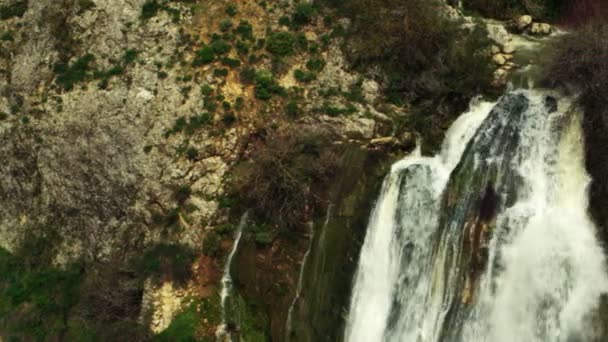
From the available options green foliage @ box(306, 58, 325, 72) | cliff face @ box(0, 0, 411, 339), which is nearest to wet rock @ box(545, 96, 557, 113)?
cliff face @ box(0, 0, 411, 339)

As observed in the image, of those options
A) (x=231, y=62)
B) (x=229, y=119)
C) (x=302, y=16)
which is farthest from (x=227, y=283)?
(x=302, y=16)

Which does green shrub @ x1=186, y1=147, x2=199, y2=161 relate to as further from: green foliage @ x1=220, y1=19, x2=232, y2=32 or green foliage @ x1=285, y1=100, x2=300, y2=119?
green foliage @ x1=220, y1=19, x2=232, y2=32

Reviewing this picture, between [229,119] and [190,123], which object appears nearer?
[229,119]

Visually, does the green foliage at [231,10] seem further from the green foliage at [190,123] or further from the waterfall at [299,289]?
the waterfall at [299,289]

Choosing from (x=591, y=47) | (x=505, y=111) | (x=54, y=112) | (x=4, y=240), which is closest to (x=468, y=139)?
(x=505, y=111)

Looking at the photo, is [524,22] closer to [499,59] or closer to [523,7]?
[523,7]

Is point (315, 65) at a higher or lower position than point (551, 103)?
higher

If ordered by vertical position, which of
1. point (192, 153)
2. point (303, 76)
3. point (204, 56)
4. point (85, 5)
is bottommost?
point (192, 153)

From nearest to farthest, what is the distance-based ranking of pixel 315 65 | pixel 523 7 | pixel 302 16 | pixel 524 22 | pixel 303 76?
1. pixel 303 76
2. pixel 315 65
3. pixel 524 22
4. pixel 302 16
5. pixel 523 7
